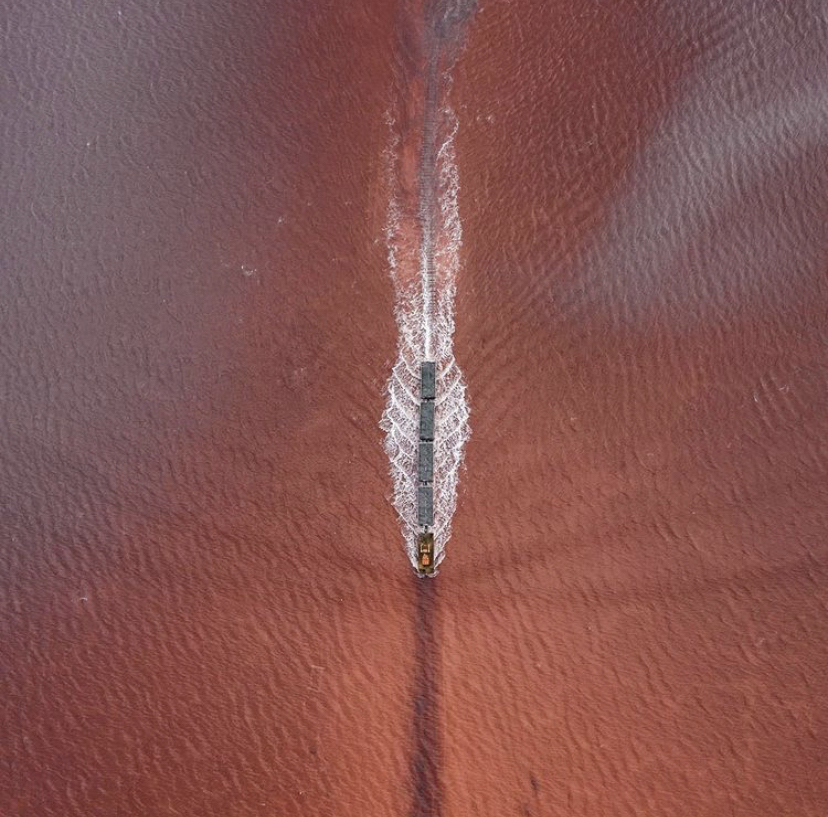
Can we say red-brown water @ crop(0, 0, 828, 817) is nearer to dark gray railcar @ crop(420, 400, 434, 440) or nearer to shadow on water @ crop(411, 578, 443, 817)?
shadow on water @ crop(411, 578, 443, 817)

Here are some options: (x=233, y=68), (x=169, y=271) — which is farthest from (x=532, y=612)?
(x=233, y=68)

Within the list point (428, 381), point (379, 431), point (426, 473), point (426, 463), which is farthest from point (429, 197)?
point (426, 473)

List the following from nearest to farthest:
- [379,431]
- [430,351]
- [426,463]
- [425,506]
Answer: [425,506] → [426,463] → [379,431] → [430,351]

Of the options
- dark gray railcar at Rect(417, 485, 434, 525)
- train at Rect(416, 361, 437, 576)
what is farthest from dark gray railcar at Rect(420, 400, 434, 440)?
dark gray railcar at Rect(417, 485, 434, 525)

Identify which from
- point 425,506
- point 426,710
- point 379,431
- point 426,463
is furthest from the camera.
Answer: point 379,431

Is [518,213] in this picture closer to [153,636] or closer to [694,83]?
[694,83]

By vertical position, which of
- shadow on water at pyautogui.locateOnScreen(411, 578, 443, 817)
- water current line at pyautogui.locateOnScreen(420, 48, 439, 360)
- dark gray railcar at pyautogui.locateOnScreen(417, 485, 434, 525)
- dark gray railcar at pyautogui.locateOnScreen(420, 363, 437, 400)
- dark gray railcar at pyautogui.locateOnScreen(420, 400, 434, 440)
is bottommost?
shadow on water at pyautogui.locateOnScreen(411, 578, 443, 817)

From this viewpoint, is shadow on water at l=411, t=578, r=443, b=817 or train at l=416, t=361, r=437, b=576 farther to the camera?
train at l=416, t=361, r=437, b=576

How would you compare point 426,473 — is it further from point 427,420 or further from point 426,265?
point 426,265
